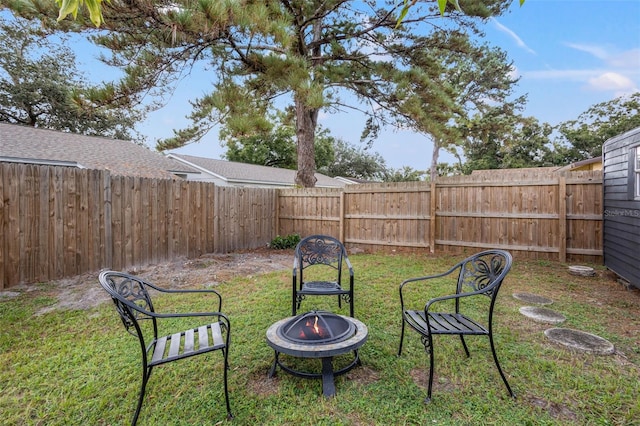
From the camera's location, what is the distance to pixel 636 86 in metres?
14.9

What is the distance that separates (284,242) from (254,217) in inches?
40.1

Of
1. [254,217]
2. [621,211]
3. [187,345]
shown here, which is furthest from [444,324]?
[254,217]

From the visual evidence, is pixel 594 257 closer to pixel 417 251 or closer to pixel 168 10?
pixel 417 251

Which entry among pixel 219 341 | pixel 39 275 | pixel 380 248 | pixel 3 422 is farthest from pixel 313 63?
pixel 3 422

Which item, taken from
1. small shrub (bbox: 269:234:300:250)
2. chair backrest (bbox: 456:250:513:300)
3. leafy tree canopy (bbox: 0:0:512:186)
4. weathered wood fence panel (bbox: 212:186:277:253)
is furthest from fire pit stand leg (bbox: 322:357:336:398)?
small shrub (bbox: 269:234:300:250)

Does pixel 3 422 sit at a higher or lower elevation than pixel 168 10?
lower

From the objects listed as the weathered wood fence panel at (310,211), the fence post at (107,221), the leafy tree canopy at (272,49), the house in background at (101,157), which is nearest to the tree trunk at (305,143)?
the leafy tree canopy at (272,49)

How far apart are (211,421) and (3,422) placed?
1219 millimetres

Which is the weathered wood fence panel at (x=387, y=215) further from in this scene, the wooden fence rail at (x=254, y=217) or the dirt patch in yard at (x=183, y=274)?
the dirt patch in yard at (x=183, y=274)

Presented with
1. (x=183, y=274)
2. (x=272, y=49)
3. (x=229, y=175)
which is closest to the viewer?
(x=183, y=274)

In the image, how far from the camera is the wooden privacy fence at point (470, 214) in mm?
5555

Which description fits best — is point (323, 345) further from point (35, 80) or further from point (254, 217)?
point (35, 80)

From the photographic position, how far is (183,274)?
5223mm

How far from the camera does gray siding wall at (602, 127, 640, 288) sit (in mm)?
4027
